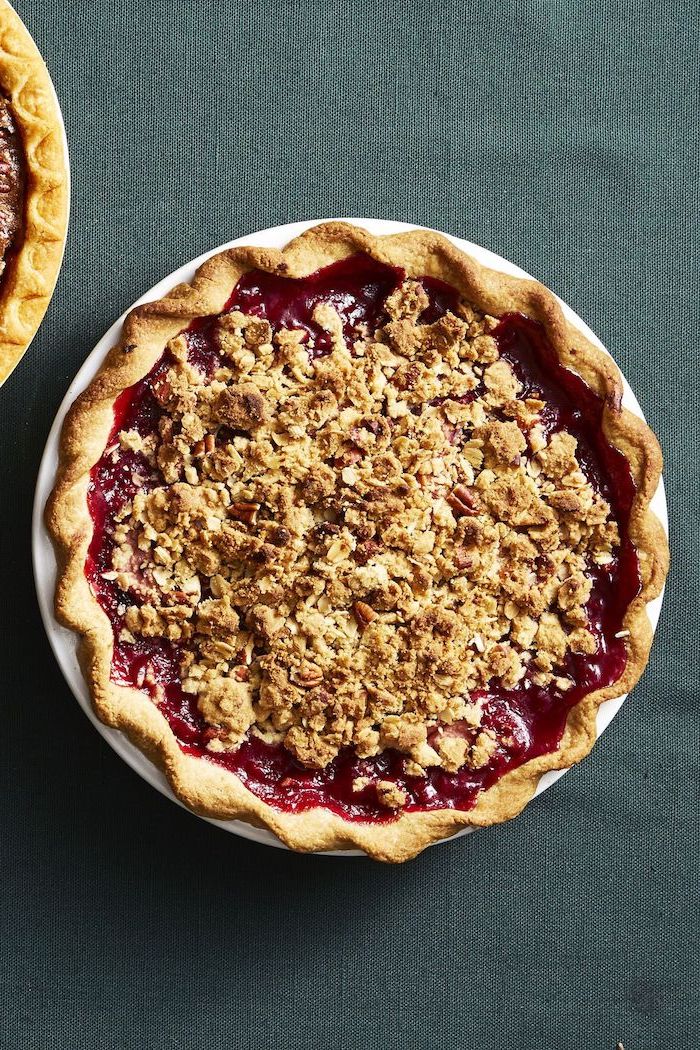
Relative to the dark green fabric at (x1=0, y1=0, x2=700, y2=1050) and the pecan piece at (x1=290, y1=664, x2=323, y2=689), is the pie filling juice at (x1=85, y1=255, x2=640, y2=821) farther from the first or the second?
the dark green fabric at (x1=0, y1=0, x2=700, y2=1050)

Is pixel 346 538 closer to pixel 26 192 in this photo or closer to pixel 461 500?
pixel 461 500

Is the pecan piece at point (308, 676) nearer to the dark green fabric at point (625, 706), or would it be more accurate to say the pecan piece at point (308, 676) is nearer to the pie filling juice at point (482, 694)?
the pie filling juice at point (482, 694)

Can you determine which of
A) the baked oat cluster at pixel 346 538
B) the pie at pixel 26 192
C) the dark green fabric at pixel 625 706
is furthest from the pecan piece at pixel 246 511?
the dark green fabric at pixel 625 706

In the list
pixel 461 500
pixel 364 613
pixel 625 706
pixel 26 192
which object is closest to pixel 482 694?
pixel 364 613

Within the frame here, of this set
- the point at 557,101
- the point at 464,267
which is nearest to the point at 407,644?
the point at 464,267

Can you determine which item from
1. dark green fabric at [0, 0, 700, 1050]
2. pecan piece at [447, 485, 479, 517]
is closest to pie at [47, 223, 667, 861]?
pecan piece at [447, 485, 479, 517]

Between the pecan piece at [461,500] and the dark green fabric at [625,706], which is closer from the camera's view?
the pecan piece at [461,500]
